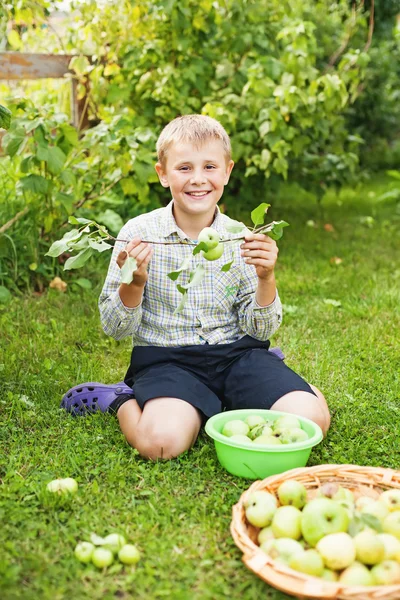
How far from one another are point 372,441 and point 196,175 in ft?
3.49

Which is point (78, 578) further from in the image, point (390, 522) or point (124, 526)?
point (390, 522)

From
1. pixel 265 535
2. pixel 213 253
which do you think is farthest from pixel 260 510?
pixel 213 253

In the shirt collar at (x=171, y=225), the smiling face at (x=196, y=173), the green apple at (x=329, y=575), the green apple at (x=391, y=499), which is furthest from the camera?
the shirt collar at (x=171, y=225)

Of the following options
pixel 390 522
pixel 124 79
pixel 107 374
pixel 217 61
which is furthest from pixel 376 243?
pixel 390 522

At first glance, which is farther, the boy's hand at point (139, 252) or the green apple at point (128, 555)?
the boy's hand at point (139, 252)

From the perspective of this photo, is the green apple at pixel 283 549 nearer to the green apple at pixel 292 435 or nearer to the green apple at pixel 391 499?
the green apple at pixel 391 499

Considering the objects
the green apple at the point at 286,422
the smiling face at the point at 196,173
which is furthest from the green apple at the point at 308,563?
the smiling face at the point at 196,173

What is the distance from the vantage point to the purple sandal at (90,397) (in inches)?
103

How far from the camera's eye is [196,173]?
2.53 m

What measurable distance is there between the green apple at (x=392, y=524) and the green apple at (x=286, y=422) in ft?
1.67

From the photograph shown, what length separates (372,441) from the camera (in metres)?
2.49

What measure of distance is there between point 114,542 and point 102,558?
0.20 feet

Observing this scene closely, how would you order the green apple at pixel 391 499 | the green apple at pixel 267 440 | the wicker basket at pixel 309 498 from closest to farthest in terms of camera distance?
the wicker basket at pixel 309 498, the green apple at pixel 391 499, the green apple at pixel 267 440

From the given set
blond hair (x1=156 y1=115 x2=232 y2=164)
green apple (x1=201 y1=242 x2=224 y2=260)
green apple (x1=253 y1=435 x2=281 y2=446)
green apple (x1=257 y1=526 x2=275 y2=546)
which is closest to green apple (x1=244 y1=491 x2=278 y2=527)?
green apple (x1=257 y1=526 x2=275 y2=546)
